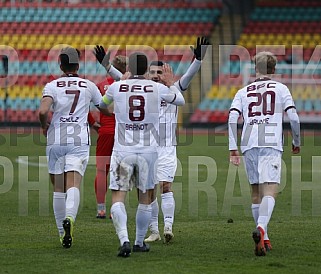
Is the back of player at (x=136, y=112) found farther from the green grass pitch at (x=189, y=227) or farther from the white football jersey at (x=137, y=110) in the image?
the green grass pitch at (x=189, y=227)

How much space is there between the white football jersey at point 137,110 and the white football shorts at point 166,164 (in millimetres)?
1480

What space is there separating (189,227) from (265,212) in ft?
8.48

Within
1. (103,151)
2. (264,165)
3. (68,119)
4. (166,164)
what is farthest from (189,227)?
(68,119)

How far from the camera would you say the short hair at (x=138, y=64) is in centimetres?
925

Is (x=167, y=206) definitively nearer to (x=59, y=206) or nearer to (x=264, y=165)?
(x=59, y=206)

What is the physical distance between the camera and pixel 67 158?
1017 cm

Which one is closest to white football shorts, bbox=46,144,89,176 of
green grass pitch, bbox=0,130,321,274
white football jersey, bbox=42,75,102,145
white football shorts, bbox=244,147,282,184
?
white football jersey, bbox=42,75,102,145

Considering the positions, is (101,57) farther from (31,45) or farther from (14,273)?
(31,45)

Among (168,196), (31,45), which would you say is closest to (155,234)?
(168,196)

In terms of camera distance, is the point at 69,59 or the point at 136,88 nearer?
the point at 136,88

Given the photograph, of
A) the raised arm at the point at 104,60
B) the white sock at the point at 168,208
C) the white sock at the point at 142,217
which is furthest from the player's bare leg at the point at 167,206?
the raised arm at the point at 104,60

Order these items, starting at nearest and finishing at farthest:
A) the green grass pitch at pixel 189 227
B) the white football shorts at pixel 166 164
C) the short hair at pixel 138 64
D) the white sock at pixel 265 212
Result: the green grass pitch at pixel 189 227, the short hair at pixel 138 64, the white sock at pixel 265 212, the white football shorts at pixel 166 164

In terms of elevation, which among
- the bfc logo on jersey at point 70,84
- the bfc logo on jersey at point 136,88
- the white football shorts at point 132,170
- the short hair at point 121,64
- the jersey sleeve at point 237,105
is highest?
the short hair at point 121,64

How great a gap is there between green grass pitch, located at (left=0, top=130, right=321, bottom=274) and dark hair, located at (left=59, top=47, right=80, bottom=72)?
81.5 inches
